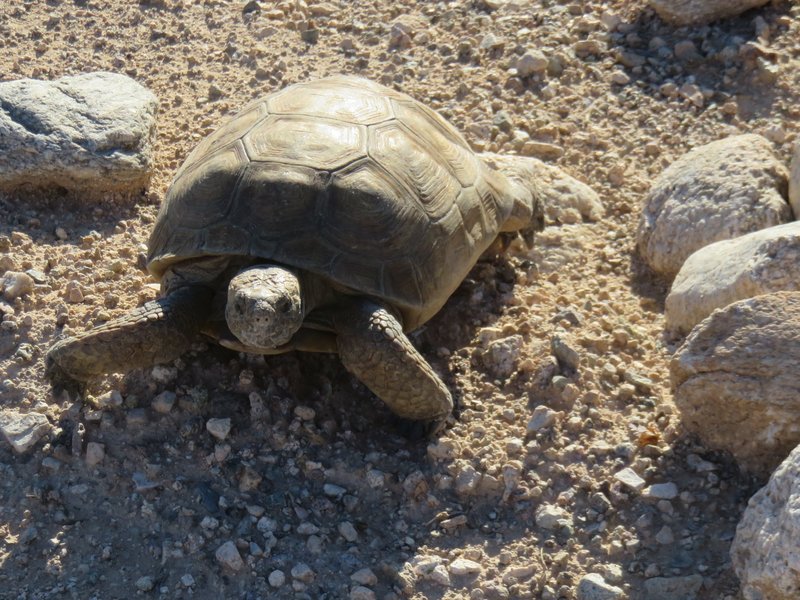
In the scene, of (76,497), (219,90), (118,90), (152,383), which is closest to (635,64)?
(219,90)

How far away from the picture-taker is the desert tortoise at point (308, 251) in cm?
395

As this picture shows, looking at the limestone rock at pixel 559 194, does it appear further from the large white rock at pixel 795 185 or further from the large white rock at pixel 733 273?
the large white rock at pixel 795 185

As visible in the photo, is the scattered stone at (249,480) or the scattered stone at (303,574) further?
the scattered stone at (249,480)

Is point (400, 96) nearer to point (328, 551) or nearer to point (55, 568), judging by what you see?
point (328, 551)

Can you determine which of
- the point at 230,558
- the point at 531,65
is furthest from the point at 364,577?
the point at 531,65

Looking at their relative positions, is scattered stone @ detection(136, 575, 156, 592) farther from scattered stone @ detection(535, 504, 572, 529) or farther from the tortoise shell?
scattered stone @ detection(535, 504, 572, 529)

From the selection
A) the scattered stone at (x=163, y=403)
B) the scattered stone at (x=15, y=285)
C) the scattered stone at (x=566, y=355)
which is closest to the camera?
the scattered stone at (x=163, y=403)

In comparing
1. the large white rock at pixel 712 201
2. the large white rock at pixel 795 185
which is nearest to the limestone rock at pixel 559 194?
the large white rock at pixel 712 201

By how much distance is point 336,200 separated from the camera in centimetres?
406

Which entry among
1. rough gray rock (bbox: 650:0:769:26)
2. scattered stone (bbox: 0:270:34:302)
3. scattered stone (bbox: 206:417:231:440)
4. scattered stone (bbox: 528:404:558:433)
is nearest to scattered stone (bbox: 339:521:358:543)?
scattered stone (bbox: 206:417:231:440)

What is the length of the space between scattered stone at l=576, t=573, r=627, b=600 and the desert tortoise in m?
0.85

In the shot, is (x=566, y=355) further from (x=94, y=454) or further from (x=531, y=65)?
(x=531, y=65)

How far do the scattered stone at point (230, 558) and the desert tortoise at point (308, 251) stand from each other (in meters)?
0.71

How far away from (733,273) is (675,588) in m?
1.32
